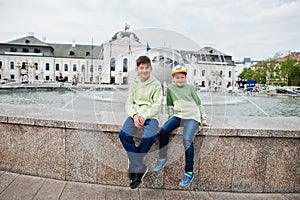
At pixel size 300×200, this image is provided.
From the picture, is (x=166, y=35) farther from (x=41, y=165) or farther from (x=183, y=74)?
(x=41, y=165)

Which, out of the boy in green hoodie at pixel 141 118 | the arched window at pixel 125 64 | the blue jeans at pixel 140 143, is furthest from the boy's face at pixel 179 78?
the arched window at pixel 125 64

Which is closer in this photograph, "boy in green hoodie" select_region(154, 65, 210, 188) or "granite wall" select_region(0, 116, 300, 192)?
"boy in green hoodie" select_region(154, 65, 210, 188)

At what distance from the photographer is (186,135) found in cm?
292

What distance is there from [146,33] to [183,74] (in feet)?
2.62

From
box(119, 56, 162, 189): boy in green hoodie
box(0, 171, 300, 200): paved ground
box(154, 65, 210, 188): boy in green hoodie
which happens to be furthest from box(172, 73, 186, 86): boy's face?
box(0, 171, 300, 200): paved ground

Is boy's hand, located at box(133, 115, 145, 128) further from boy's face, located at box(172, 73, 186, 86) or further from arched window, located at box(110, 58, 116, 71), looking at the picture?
arched window, located at box(110, 58, 116, 71)

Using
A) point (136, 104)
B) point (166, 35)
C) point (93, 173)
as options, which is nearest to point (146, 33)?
point (166, 35)

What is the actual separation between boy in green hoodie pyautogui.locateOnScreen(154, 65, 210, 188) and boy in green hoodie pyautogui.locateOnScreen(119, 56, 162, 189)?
23cm

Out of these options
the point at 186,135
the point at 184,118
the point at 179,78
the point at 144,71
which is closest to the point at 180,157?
the point at 186,135

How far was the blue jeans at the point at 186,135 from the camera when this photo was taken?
2924 millimetres

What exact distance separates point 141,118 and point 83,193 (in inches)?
48.5

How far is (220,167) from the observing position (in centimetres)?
327

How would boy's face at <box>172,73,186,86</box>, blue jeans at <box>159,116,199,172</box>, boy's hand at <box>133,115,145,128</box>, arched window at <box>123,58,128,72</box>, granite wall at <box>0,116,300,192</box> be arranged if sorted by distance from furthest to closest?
arched window at <box>123,58,128,72</box>, granite wall at <box>0,116,300,192</box>, boy's face at <box>172,73,186,86</box>, blue jeans at <box>159,116,199,172</box>, boy's hand at <box>133,115,145,128</box>

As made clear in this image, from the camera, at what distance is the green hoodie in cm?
285
